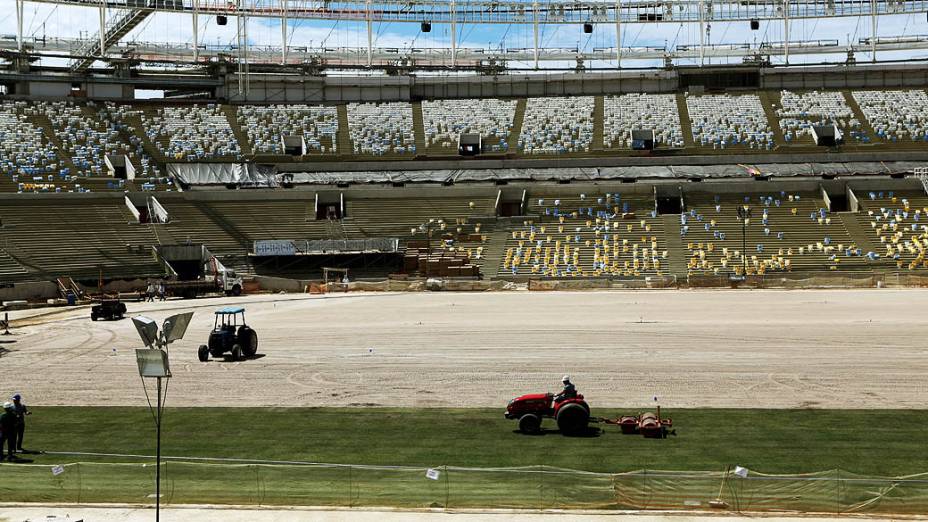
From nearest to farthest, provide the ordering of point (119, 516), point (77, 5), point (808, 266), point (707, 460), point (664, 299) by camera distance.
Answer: point (119, 516) < point (707, 460) < point (664, 299) < point (808, 266) < point (77, 5)

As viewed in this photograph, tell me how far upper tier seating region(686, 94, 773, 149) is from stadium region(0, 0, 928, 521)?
0.53 meters

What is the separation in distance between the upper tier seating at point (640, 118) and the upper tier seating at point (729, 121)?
1.84 meters

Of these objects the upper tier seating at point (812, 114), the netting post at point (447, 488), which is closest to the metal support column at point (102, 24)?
the upper tier seating at point (812, 114)

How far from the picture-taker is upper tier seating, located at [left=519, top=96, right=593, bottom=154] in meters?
95.3

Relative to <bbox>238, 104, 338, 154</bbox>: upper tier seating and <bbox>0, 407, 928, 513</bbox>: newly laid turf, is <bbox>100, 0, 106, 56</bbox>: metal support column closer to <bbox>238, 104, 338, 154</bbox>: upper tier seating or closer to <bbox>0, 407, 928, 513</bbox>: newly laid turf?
<bbox>238, 104, 338, 154</bbox>: upper tier seating

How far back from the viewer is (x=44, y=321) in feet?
177

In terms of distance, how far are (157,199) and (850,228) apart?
53447 millimetres

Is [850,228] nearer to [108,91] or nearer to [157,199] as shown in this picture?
[157,199]

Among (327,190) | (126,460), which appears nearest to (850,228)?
(327,190)

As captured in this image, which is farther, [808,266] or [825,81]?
[825,81]

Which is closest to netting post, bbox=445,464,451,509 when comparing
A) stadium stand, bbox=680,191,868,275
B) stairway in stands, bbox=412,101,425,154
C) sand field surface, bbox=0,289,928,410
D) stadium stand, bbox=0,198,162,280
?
sand field surface, bbox=0,289,928,410

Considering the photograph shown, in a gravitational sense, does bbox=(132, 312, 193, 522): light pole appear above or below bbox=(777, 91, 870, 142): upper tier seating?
below

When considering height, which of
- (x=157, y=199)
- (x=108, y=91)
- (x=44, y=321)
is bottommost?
(x=44, y=321)

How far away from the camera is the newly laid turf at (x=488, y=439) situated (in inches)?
889
